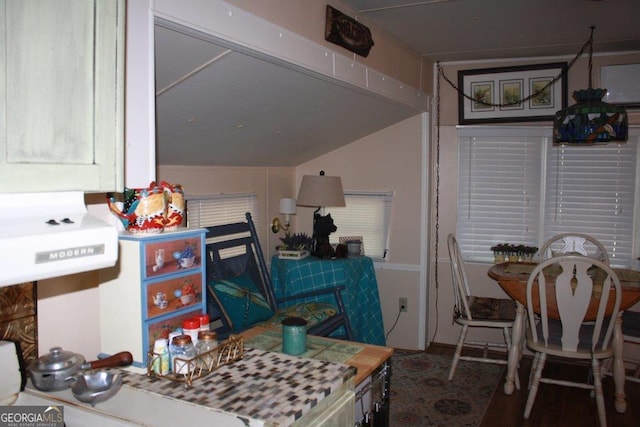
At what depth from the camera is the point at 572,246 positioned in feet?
13.3

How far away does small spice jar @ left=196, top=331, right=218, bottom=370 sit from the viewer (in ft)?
4.98

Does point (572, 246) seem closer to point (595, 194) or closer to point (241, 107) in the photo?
point (595, 194)

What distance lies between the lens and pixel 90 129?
1.16m

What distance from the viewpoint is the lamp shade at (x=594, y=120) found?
2922 mm

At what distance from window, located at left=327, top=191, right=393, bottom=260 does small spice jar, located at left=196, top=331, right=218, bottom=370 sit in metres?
2.96

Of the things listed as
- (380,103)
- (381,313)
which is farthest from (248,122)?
(381,313)

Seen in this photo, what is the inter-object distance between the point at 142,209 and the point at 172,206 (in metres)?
0.11

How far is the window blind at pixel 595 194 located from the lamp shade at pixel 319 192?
163 cm

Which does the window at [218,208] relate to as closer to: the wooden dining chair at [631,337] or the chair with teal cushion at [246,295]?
the chair with teal cushion at [246,295]

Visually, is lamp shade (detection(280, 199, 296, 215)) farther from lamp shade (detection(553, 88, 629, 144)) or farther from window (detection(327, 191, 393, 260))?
lamp shade (detection(553, 88, 629, 144))

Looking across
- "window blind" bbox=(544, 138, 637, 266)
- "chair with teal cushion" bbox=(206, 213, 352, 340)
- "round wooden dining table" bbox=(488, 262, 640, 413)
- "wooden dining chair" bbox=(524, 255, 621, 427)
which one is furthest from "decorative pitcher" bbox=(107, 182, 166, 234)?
"window blind" bbox=(544, 138, 637, 266)

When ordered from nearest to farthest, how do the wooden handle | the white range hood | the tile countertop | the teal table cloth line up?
the white range hood → the tile countertop → the wooden handle → the teal table cloth

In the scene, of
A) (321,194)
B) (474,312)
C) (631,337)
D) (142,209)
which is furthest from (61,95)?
(631,337)

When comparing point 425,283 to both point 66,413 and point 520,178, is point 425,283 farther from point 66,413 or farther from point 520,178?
point 66,413
